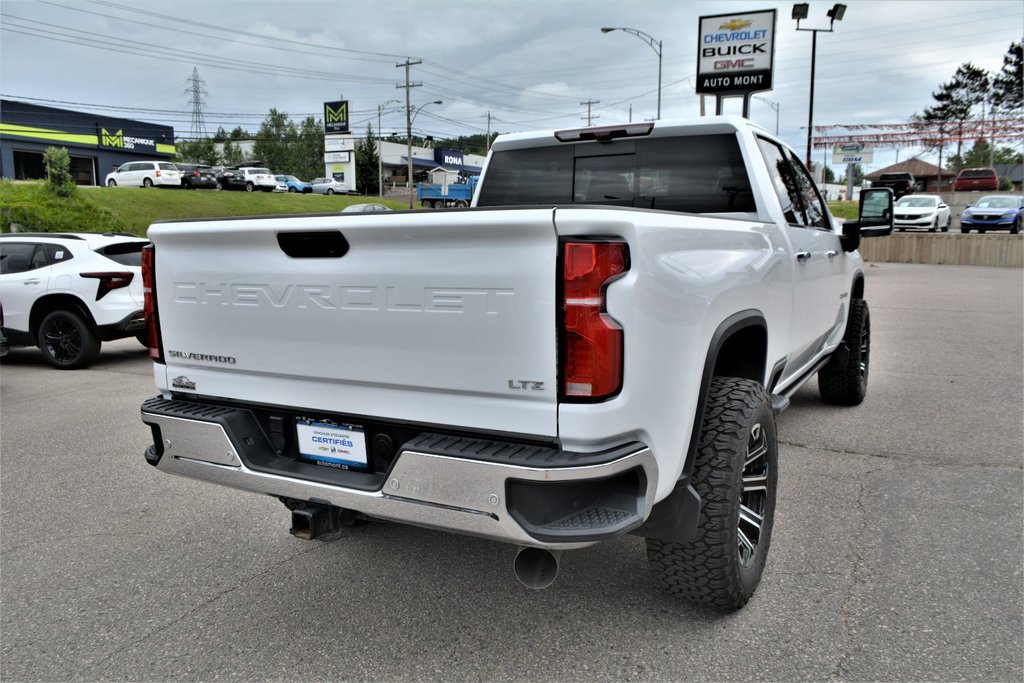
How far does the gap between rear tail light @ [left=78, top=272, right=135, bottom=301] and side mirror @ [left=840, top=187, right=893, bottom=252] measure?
304 inches

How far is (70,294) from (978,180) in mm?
55969

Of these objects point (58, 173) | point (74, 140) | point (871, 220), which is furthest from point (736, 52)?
point (74, 140)

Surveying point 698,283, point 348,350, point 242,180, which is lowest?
point 348,350

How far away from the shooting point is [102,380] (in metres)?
8.12

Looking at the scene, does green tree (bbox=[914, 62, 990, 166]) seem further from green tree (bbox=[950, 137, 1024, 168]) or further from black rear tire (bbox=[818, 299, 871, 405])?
black rear tire (bbox=[818, 299, 871, 405])

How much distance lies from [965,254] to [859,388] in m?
19.5

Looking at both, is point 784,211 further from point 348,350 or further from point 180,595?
point 180,595

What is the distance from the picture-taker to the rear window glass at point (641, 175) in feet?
13.4

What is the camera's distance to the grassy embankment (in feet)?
71.5

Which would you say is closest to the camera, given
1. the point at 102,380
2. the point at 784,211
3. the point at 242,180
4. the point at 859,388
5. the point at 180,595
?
the point at 180,595

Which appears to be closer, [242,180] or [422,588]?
[422,588]

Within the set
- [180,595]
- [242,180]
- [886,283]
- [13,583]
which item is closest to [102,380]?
[13,583]

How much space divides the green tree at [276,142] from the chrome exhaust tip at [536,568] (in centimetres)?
11263

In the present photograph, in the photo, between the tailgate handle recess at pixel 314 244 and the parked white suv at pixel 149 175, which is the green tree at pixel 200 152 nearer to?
the parked white suv at pixel 149 175
